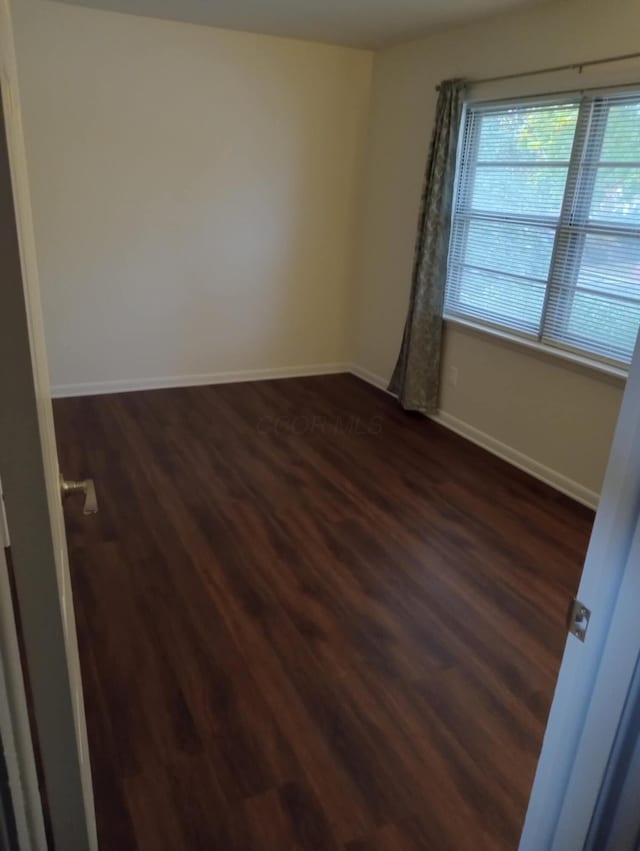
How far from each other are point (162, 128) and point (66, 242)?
3.29 feet

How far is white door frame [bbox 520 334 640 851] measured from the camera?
801 millimetres

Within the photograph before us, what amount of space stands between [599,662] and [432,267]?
11.6 ft

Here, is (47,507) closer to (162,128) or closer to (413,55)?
(162,128)

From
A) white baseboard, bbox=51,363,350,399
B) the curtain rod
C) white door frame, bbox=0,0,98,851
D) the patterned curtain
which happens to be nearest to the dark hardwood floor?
the patterned curtain

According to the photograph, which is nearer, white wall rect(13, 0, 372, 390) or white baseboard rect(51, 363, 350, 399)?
white wall rect(13, 0, 372, 390)

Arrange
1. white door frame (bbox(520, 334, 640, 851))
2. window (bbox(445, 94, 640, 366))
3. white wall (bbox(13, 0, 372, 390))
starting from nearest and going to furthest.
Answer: white door frame (bbox(520, 334, 640, 851)) < window (bbox(445, 94, 640, 366)) < white wall (bbox(13, 0, 372, 390))

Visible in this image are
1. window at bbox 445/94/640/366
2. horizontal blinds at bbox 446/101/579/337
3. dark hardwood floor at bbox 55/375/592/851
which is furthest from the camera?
horizontal blinds at bbox 446/101/579/337

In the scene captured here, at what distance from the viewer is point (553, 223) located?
3.38 metres

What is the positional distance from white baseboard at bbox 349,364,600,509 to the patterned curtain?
200 millimetres

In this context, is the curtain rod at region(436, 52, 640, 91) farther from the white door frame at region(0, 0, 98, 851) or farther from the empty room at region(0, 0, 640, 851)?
the white door frame at region(0, 0, 98, 851)

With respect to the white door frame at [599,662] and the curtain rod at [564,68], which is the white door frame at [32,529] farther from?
the curtain rod at [564,68]

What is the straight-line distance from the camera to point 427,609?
247 centimetres

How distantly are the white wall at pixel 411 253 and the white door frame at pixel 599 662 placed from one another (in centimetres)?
247

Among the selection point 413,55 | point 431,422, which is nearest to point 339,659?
point 431,422
